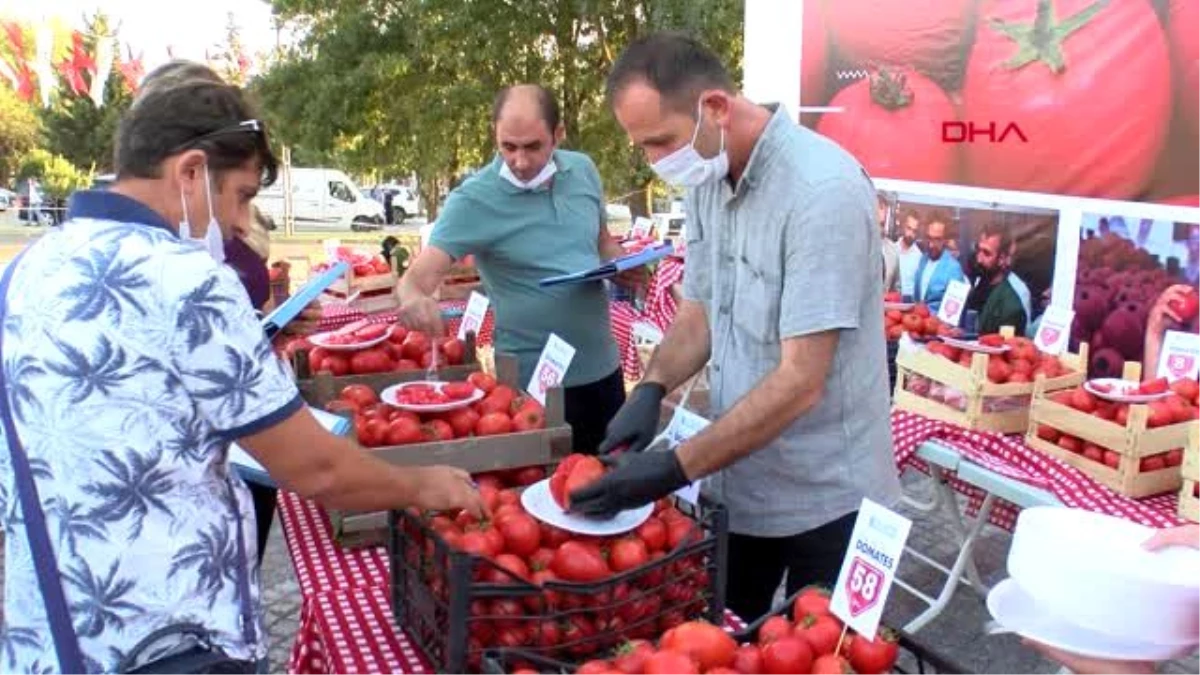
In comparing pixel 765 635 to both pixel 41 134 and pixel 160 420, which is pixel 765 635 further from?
pixel 41 134

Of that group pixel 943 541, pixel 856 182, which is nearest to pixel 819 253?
pixel 856 182

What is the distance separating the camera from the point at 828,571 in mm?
2156

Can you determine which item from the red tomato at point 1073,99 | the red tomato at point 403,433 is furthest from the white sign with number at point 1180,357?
the red tomato at point 403,433

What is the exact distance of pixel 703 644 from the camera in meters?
1.46

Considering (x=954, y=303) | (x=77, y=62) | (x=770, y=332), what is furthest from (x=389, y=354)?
(x=77, y=62)

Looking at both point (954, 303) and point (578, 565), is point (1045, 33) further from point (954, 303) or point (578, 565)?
point (578, 565)

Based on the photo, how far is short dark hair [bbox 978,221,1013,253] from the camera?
15.4 feet

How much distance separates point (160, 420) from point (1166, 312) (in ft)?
12.5

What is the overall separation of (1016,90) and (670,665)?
4015 millimetres

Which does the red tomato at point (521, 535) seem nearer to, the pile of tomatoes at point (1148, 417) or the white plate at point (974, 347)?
the pile of tomatoes at point (1148, 417)

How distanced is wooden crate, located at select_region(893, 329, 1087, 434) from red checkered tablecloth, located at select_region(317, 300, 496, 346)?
2.86 meters

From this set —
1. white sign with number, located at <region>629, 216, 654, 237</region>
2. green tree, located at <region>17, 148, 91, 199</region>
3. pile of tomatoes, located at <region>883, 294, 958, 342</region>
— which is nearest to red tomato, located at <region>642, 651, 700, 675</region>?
pile of tomatoes, located at <region>883, 294, 958, 342</region>

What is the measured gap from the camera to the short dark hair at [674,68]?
6.63ft

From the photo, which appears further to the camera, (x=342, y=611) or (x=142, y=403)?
(x=342, y=611)
